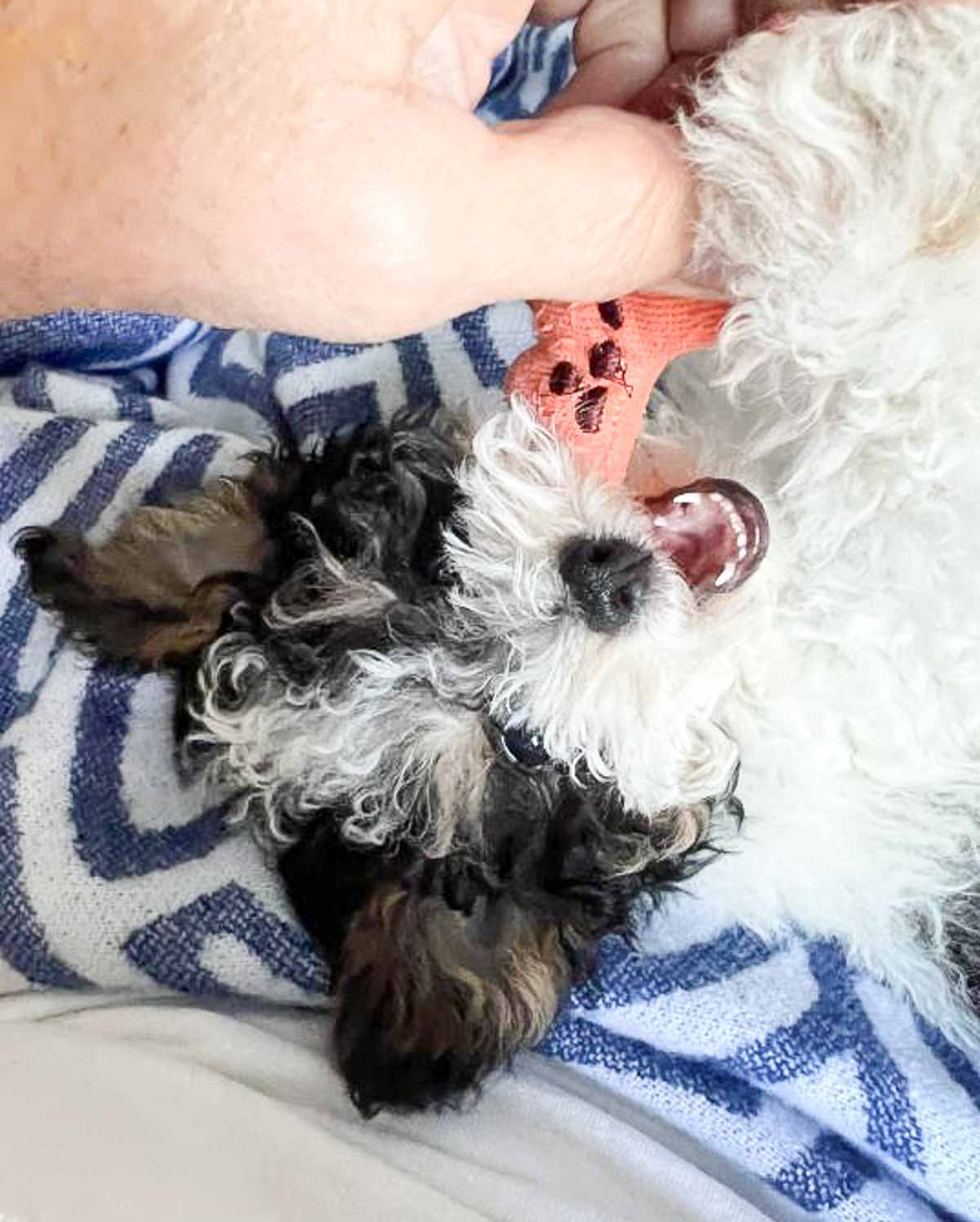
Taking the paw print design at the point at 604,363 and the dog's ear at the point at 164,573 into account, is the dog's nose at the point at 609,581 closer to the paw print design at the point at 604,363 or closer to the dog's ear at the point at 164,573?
the paw print design at the point at 604,363

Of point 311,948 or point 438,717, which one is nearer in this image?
point 438,717

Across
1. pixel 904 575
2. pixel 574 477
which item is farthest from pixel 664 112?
pixel 904 575

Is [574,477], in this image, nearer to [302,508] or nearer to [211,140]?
[302,508]

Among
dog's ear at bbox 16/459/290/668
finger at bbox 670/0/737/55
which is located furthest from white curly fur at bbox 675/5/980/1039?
dog's ear at bbox 16/459/290/668

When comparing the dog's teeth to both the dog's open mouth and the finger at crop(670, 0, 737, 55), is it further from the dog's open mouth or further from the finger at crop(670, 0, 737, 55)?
the finger at crop(670, 0, 737, 55)

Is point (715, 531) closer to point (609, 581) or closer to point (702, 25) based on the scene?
point (609, 581)

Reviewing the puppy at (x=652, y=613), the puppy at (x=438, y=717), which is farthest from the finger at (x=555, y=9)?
the puppy at (x=438, y=717)

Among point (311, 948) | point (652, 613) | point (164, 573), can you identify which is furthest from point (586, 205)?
point (311, 948)
